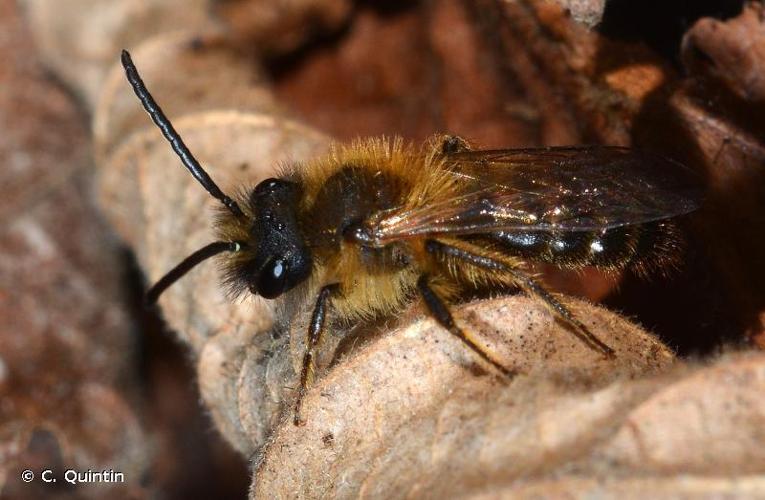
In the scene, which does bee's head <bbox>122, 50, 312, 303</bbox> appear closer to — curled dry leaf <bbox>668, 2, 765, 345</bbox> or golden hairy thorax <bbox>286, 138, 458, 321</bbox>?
golden hairy thorax <bbox>286, 138, 458, 321</bbox>

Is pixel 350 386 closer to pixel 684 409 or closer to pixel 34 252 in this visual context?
pixel 684 409

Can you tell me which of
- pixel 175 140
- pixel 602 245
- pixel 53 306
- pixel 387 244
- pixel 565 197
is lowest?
pixel 602 245

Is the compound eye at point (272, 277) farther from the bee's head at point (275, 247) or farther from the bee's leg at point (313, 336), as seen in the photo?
the bee's leg at point (313, 336)

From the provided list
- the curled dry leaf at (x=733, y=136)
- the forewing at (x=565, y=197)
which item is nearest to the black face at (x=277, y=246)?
the forewing at (x=565, y=197)

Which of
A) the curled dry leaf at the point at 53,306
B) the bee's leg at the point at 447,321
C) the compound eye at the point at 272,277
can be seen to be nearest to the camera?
the bee's leg at the point at 447,321

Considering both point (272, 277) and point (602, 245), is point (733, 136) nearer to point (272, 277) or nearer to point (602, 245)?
point (602, 245)

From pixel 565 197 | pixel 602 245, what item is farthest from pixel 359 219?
pixel 602 245

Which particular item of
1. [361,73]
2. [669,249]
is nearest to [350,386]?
[669,249]
